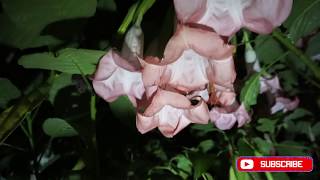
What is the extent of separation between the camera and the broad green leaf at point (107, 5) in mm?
577

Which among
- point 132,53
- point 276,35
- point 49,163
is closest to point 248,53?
point 276,35

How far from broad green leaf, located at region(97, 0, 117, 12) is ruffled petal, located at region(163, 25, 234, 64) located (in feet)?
0.74

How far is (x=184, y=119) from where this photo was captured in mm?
454

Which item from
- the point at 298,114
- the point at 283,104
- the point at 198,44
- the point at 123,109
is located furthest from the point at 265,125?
the point at 198,44

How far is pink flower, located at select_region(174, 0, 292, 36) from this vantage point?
36 centimetres

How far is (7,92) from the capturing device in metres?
0.57

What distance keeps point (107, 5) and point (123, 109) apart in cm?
14

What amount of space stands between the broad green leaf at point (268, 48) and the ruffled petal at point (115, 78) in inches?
10.6

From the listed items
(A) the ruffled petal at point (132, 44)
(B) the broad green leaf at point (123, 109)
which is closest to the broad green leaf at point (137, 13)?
(A) the ruffled petal at point (132, 44)

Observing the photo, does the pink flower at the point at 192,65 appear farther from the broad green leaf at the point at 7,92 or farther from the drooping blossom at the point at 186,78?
the broad green leaf at the point at 7,92

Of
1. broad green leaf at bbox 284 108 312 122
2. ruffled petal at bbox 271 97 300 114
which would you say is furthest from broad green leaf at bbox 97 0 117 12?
broad green leaf at bbox 284 108 312 122

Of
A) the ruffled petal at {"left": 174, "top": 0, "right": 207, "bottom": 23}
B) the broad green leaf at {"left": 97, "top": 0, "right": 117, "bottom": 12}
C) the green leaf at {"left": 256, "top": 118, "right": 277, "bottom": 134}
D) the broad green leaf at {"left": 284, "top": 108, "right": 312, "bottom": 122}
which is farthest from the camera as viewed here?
the broad green leaf at {"left": 284, "top": 108, "right": 312, "bottom": 122}

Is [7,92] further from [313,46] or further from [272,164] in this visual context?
[313,46]

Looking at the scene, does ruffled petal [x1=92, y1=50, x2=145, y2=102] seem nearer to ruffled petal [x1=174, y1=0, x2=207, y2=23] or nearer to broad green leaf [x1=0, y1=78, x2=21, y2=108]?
ruffled petal [x1=174, y1=0, x2=207, y2=23]
